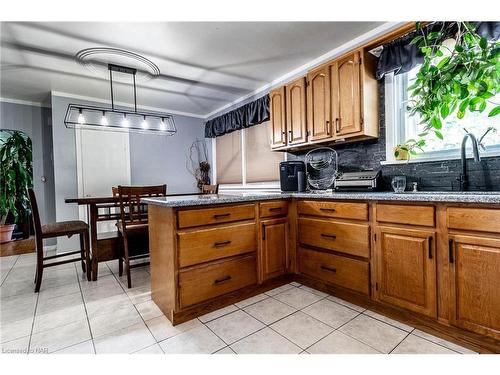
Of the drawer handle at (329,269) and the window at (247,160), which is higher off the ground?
the window at (247,160)

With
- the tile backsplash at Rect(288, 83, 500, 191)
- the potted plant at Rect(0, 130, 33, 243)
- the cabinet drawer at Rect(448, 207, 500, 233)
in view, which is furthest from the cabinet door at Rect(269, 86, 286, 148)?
the potted plant at Rect(0, 130, 33, 243)

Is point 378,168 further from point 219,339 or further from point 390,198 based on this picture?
point 219,339

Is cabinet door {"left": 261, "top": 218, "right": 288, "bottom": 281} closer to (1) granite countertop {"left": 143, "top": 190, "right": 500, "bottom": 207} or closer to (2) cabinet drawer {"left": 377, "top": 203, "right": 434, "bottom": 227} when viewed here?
(1) granite countertop {"left": 143, "top": 190, "right": 500, "bottom": 207}

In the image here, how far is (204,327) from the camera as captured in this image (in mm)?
1659

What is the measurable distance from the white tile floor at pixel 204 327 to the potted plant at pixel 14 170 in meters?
2.40

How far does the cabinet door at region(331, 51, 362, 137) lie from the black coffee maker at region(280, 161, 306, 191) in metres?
0.61

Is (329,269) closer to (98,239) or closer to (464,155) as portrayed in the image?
(464,155)

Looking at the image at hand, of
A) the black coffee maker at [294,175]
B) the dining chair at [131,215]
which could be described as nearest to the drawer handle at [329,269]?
the black coffee maker at [294,175]

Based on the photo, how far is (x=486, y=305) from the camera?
4.26ft

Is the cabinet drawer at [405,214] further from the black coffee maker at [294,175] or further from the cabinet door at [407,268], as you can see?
the black coffee maker at [294,175]

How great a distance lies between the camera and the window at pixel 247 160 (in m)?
3.60
